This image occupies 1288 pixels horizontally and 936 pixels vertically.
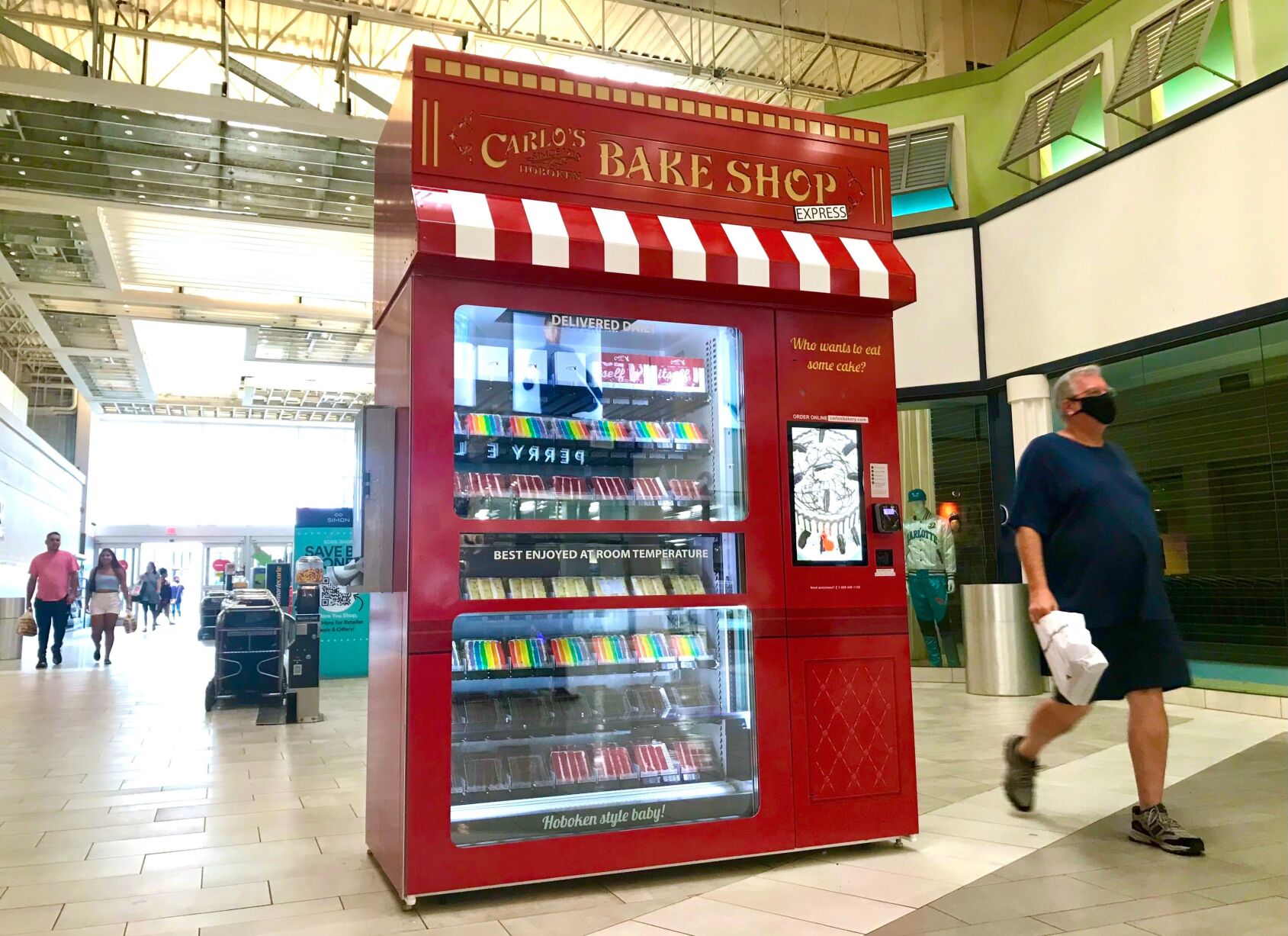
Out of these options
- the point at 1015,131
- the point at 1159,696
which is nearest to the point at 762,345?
the point at 1159,696

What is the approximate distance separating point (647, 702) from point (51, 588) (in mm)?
10655

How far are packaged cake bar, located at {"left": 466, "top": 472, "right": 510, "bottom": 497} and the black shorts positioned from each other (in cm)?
225

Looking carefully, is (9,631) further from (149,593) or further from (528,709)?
(528,709)

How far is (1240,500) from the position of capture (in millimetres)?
6816

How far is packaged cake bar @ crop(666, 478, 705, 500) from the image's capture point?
369cm

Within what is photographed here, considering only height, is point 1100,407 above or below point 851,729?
above

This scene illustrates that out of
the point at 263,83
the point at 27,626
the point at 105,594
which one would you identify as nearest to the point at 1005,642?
the point at 263,83

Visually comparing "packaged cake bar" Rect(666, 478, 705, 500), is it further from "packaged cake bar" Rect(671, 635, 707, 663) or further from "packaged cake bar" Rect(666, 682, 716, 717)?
"packaged cake bar" Rect(666, 682, 716, 717)

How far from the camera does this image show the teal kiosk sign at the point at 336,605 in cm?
1066

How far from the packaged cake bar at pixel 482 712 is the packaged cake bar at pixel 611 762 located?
37cm

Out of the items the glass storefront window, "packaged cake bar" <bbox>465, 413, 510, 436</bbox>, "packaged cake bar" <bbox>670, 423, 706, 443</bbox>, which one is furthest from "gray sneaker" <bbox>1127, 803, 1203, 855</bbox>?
the glass storefront window

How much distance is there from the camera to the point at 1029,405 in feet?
26.2

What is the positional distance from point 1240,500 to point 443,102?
6.29 metres

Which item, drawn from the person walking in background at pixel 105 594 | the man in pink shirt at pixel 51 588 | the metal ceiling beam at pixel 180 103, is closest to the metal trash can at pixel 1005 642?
the metal ceiling beam at pixel 180 103
